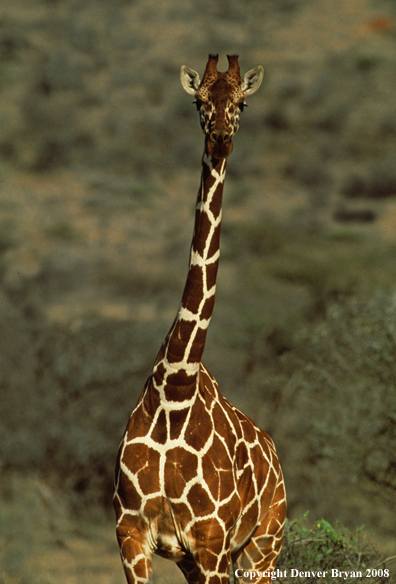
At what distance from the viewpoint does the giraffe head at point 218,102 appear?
157 inches

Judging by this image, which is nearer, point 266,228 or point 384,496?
point 384,496

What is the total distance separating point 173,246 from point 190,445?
52.9ft

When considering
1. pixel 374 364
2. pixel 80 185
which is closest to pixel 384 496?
pixel 374 364

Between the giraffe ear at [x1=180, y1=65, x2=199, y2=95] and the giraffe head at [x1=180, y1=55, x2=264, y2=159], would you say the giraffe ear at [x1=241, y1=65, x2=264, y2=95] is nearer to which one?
the giraffe head at [x1=180, y1=55, x2=264, y2=159]

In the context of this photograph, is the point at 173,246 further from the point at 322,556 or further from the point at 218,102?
the point at 218,102

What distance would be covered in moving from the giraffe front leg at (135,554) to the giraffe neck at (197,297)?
2.56ft

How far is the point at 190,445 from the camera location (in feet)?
14.1

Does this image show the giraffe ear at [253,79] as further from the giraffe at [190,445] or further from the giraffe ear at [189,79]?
the giraffe ear at [189,79]

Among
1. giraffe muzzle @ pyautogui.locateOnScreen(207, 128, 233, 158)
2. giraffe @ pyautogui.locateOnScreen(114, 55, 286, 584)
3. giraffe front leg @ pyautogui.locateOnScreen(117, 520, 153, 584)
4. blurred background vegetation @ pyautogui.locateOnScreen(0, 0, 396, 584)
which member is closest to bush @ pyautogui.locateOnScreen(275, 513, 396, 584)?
giraffe @ pyautogui.locateOnScreen(114, 55, 286, 584)

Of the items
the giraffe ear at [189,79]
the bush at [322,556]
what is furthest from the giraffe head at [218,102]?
the bush at [322,556]

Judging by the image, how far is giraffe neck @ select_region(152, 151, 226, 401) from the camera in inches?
168

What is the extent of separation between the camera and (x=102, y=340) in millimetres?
13812

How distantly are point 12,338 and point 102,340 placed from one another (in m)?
1.61

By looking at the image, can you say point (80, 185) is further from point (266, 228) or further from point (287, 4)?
point (287, 4)
